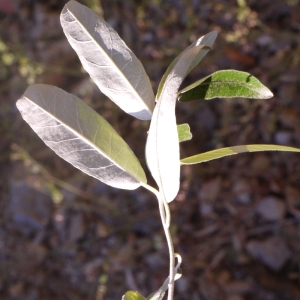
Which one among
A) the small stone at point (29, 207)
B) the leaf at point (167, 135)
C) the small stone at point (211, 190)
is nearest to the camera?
the leaf at point (167, 135)

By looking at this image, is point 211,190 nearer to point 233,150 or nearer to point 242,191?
point 242,191

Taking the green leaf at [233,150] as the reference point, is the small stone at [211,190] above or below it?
below

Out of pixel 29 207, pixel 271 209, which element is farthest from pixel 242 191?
pixel 29 207

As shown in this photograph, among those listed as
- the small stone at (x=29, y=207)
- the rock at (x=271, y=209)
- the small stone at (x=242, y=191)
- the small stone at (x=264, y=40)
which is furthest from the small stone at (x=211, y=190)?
the small stone at (x=29, y=207)

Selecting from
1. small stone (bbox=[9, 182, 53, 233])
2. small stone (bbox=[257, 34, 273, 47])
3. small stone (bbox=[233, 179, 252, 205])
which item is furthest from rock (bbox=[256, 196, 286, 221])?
small stone (bbox=[9, 182, 53, 233])

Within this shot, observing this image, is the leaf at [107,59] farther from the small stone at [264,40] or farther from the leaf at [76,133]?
the small stone at [264,40]

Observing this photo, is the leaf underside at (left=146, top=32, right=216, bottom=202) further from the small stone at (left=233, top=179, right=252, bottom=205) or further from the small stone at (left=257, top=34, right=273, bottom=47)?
the small stone at (left=257, top=34, right=273, bottom=47)

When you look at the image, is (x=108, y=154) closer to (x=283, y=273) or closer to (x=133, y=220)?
(x=283, y=273)

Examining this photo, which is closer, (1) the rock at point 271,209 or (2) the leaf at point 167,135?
(2) the leaf at point 167,135
